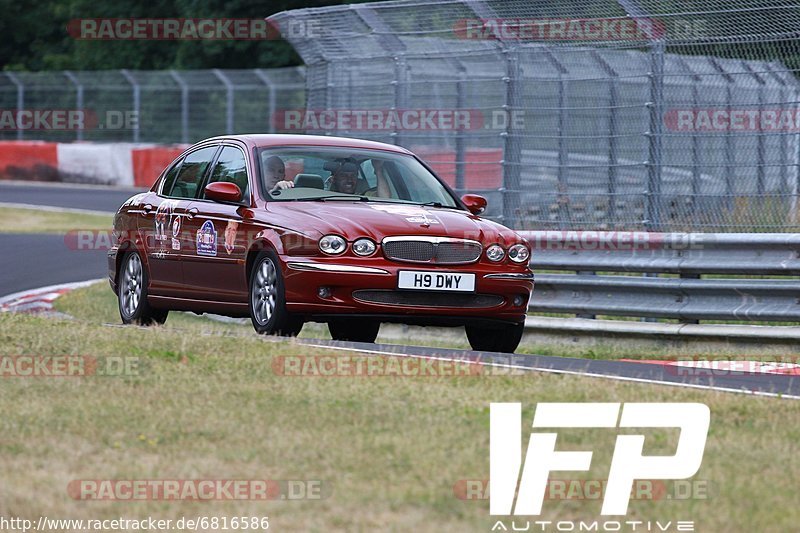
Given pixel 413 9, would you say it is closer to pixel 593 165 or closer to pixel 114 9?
pixel 593 165

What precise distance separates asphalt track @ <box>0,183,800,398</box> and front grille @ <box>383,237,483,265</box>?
0.56m

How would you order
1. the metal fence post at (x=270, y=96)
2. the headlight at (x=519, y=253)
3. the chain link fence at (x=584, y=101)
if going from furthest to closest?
the metal fence post at (x=270, y=96), the chain link fence at (x=584, y=101), the headlight at (x=519, y=253)

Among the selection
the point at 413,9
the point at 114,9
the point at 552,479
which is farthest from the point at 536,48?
the point at 114,9

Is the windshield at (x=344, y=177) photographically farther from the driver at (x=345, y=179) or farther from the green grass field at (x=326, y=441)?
the green grass field at (x=326, y=441)

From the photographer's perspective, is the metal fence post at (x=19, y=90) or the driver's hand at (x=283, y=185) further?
the metal fence post at (x=19, y=90)

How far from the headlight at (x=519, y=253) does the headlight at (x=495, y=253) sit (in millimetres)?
78

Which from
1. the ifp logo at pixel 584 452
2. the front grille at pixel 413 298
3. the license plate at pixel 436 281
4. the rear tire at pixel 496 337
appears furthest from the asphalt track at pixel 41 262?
the ifp logo at pixel 584 452

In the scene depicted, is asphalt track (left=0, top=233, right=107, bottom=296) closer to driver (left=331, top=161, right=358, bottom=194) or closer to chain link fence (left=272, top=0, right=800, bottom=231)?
chain link fence (left=272, top=0, right=800, bottom=231)

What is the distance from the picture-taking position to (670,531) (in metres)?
4.93

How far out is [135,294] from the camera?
12.0m

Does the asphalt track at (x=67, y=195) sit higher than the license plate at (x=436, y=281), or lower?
lower

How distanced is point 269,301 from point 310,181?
1.01 metres

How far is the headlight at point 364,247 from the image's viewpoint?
9797mm

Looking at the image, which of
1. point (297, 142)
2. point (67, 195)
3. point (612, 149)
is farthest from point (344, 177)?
point (67, 195)
